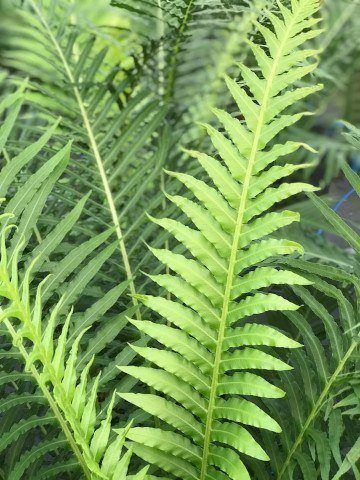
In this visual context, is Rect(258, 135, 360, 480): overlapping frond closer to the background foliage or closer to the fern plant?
the background foliage

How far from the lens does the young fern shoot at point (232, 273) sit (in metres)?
0.45

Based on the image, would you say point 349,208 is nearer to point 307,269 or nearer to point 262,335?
point 307,269

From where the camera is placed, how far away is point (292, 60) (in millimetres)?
452

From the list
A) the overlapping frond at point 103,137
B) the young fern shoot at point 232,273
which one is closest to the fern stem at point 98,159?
the overlapping frond at point 103,137

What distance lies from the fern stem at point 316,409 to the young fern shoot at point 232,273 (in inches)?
3.5

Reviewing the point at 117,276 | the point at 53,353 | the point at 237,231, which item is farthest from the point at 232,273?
the point at 117,276

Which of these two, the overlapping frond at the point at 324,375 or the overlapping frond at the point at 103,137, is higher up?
the overlapping frond at the point at 103,137

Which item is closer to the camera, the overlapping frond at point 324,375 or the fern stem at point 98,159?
the overlapping frond at point 324,375

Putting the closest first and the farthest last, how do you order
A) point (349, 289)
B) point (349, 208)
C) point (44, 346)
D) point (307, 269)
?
point (44, 346), point (307, 269), point (349, 289), point (349, 208)

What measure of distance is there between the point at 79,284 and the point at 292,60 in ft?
0.96

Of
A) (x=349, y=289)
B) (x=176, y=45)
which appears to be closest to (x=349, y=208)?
(x=349, y=289)

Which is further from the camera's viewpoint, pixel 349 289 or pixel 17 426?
pixel 349 289

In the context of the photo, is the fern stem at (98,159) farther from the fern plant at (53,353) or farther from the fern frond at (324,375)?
the fern frond at (324,375)

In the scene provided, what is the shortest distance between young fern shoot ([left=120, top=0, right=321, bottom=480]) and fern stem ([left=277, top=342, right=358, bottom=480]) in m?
0.09
